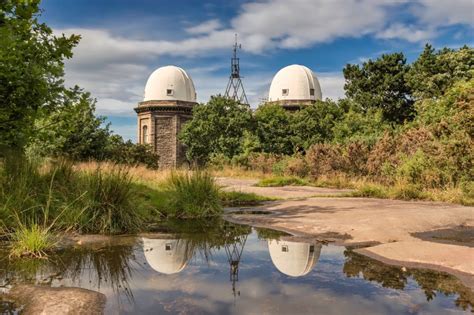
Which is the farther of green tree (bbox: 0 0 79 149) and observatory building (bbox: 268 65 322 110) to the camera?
observatory building (bbox: 268 65 322 110)

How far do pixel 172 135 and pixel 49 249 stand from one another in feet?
114

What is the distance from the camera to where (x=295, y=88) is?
1624 inches

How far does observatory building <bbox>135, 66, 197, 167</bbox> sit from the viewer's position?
1566 inches

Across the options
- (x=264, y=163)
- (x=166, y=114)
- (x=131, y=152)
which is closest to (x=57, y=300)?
(x=264, y=163)

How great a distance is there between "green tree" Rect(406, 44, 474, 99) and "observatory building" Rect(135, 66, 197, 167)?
19997 mm

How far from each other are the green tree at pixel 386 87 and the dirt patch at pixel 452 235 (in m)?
26.9

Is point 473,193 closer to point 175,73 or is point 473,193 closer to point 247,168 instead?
point 247,168

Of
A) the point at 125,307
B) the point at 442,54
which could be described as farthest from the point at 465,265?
the point at 442,54

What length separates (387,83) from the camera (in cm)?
3219

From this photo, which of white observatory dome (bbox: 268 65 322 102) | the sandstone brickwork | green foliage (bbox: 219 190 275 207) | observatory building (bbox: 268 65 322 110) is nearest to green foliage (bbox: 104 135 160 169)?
the sandstone brickwork

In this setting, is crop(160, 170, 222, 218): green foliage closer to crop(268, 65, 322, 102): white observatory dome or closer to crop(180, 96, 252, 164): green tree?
crop(180, 96, 252, 164): green tree

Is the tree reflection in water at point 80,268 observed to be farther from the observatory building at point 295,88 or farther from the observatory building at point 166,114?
the observatory building at point 295,88

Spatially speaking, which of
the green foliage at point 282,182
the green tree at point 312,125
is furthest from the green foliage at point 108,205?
the green tree at point 312,125

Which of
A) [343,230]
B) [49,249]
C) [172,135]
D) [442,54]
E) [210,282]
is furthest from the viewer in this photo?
[172,135]
